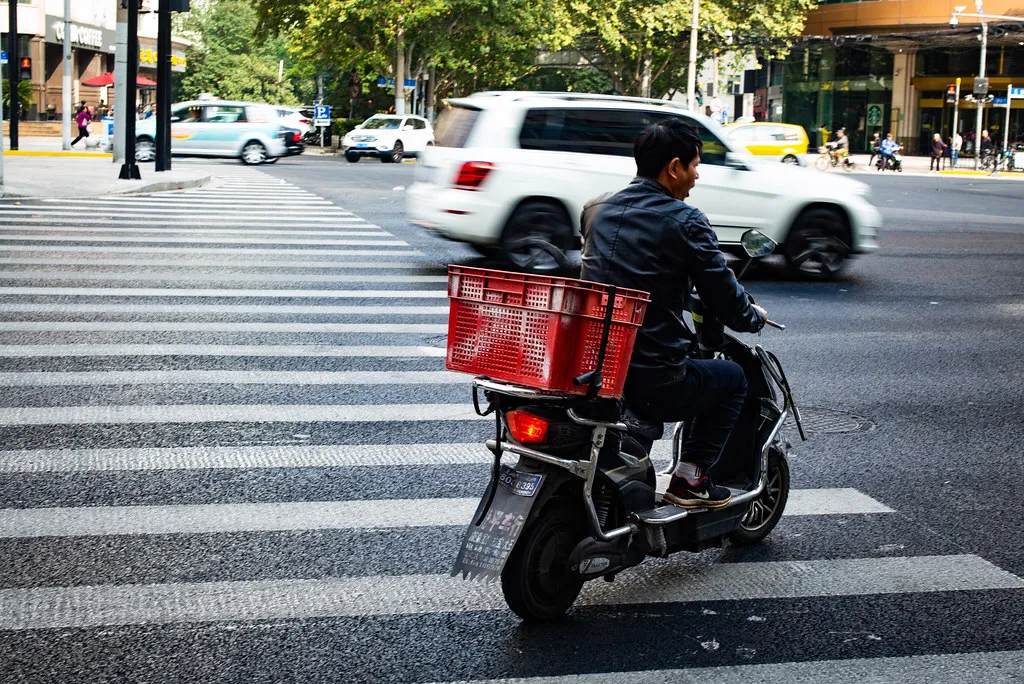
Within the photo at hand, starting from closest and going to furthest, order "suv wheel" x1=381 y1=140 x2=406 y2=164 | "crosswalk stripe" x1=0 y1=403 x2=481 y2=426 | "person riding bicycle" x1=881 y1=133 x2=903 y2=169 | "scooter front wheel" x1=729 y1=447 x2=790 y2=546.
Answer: "scooter front wheel" x1=729 y1=447 x2=790 y2=546 → "crosswalk stripe" x1=0 y1=403 x2=481 y2=426 → "suv wheel" x1=381 y1=140 x2=406 y2=164 → "person riding bicycle" x1=881 y1=133 x2=903 y2=169

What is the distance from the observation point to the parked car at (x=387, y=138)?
43.1 meters

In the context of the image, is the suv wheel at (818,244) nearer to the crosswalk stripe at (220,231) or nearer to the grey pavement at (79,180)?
the crosswalk stripe at (220,231)

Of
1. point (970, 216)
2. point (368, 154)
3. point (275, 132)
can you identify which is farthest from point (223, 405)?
point (368, 154)

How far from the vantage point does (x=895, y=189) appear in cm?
3497

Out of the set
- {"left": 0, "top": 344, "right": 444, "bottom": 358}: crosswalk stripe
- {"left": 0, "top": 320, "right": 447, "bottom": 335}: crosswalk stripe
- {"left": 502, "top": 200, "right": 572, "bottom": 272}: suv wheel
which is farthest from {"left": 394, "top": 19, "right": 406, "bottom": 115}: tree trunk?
{"left": 0, "top": 344, "right": 444, "bottom": 358}: crosswalk stripe

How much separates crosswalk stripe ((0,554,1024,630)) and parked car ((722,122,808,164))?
37.7 metres

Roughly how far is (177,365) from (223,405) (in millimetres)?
1214

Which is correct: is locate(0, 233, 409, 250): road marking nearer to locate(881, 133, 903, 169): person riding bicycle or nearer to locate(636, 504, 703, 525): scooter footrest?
locate(636, 504, 703, 525): scooter footrest

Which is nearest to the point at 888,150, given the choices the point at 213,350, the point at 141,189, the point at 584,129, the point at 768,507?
the point at 141,189

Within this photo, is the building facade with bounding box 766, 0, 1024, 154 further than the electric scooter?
Yes

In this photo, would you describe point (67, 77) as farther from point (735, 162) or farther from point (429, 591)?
point (429, 591)

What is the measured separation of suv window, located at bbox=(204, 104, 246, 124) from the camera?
1518 inches

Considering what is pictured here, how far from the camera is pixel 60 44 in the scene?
207ft

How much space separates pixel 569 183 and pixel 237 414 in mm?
6530
